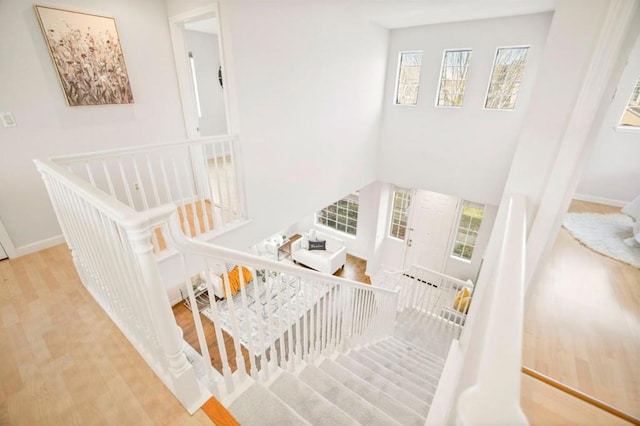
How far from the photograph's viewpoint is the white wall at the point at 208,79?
6.03 meters

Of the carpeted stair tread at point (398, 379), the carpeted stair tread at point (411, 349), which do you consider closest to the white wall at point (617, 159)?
the carpeted stair tread at point (411, 349)

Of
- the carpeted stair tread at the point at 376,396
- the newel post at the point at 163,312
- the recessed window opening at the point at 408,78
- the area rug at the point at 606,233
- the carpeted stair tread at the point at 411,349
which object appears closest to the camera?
the newel post at the point at 163,312

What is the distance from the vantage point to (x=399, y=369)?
9.65 ft

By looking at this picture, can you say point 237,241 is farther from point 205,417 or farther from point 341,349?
point 205,417

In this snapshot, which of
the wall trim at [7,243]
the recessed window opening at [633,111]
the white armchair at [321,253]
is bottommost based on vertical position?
the white armchair at [321,253]

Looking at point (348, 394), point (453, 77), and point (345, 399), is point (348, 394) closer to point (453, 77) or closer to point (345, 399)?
point (345, 399)

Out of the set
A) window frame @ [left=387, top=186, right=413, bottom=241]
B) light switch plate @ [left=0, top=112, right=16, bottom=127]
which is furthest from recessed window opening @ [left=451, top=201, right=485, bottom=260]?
light switch plate @ [left=0, top=112, right=16, bottom=127]

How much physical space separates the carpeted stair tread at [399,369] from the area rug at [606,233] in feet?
A: 6.74

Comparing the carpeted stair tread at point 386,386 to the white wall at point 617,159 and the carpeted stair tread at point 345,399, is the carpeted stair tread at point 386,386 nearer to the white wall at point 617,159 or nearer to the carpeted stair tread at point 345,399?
the carpeted stair tread at point 345,399

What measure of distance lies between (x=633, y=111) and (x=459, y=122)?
2185 mm

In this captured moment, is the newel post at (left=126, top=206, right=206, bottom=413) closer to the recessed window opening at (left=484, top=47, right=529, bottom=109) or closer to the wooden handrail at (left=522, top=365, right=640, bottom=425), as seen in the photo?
the wooden handrail at (left=522, top=365, right=640, bottom=425)

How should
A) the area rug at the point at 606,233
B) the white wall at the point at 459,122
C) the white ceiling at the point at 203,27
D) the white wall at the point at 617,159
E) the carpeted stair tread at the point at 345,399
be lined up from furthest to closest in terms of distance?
the white ceiling at the point at 203,27, the white wall at the point at 459,122, the white wall at the point at 617,159, the area rug at the point at 606,233, the carpeted stair tread at the point at 345,399

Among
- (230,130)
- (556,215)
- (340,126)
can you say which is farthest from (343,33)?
(556,215)

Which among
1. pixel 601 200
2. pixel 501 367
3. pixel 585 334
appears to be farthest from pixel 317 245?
pixel 501 367
